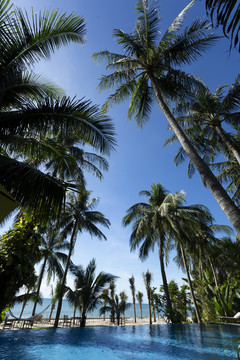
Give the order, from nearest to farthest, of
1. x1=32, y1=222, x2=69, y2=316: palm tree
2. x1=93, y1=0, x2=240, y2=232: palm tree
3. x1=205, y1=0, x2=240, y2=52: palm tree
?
x1=205, y1=0, x2=240, y2=52: palm tree → x1=93, y1=0, x2=240, y2=232: palm tree → x1=32, y1=222, x2=69, y2=316: palm tree

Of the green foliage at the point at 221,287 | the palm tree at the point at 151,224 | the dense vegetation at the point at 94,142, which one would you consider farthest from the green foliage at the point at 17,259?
the green foliage at the point at 221,287

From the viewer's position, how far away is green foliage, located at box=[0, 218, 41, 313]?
3490 millimetres

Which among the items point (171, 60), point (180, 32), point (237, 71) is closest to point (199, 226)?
point (237, 71)

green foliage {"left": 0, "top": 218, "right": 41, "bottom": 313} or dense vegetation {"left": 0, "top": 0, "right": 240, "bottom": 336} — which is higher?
dense vegetation {"left": 0, "top": 0, "right": 240, "bottom": 336}

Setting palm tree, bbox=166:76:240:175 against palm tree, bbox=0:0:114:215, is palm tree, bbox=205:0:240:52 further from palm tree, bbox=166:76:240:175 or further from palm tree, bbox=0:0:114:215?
palm tree, bbox=166:76:240:175

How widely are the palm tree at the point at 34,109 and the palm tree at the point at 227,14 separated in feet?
9.13

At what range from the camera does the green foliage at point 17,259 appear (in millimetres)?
3490

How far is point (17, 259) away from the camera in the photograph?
11.9ft

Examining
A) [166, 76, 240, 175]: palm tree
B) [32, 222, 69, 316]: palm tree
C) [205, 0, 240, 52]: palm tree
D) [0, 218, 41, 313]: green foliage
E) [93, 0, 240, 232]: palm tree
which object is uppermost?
[93, 0, 240, 232]: palm tree

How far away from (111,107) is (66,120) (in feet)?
19.1

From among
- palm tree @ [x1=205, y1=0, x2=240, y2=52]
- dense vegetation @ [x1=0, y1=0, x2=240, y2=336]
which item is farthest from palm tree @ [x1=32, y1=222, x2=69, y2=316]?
palm tree @ [x1=205, y1=0, x2=240, y2=52]

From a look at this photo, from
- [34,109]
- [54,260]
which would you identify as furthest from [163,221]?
[34,109]

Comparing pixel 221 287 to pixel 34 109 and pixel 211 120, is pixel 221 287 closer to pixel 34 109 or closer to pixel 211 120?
pixel 211 120

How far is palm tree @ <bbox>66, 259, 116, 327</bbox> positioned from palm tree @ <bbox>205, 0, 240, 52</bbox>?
15340 mm
